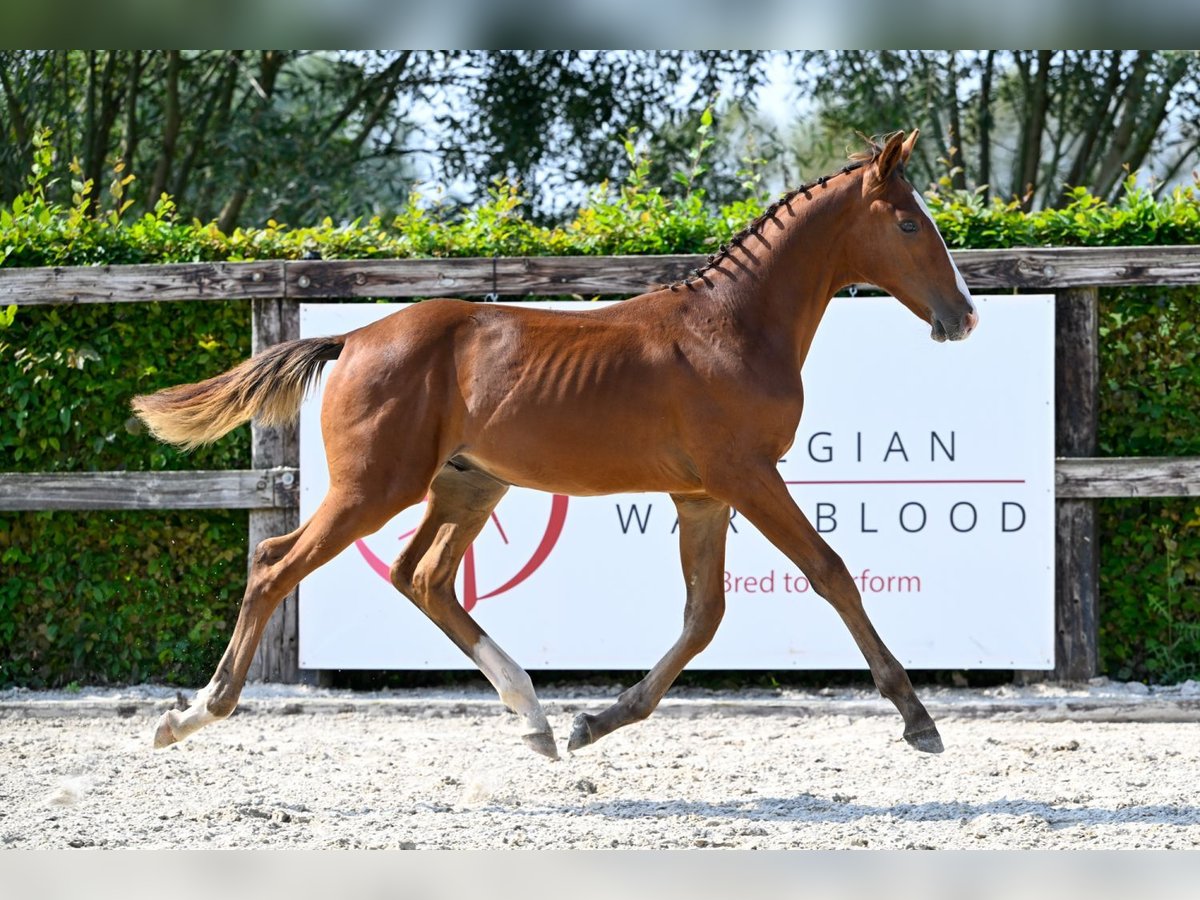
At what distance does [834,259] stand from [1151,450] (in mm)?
2841

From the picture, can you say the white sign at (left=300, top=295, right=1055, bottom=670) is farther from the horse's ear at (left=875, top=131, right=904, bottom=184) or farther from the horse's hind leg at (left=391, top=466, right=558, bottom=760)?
the horse's ear at (left=875, top=131, right=904, bottom=184)

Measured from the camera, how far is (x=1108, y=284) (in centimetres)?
631

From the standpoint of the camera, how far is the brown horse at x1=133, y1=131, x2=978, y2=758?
4285mm

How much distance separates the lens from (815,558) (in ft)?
13.8

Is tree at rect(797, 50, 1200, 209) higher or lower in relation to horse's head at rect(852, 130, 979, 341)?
higher

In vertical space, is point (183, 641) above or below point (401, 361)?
below

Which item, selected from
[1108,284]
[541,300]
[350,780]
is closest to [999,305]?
[1108,284]

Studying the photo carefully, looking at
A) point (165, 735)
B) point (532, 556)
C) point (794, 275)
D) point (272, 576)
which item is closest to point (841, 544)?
point (532, 556)

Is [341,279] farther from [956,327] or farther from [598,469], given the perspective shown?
[956,327]

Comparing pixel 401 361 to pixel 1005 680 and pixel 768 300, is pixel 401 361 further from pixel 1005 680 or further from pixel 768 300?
pixel 1005 680

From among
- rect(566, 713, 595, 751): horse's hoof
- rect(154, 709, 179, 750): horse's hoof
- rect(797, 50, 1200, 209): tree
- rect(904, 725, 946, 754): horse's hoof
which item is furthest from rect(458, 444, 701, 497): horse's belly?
rect(797, 50, 1200, 209): tree

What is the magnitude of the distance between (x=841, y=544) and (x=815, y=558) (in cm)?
220

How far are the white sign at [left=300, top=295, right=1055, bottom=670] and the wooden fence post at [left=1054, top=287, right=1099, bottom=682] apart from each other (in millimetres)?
98

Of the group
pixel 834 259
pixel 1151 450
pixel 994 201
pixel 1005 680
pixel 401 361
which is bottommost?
pixel 1005 680
